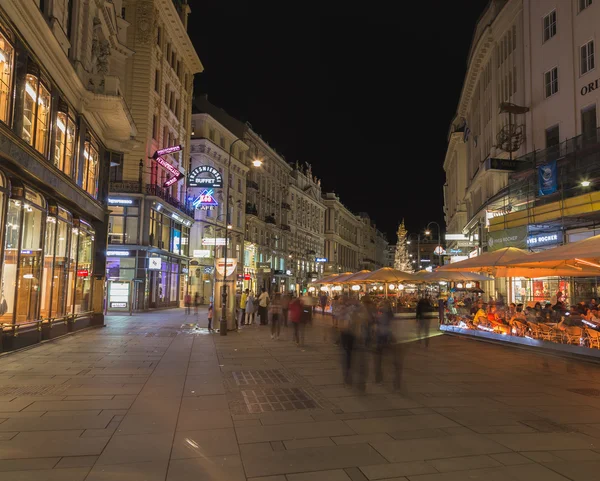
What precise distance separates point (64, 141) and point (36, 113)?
275cm

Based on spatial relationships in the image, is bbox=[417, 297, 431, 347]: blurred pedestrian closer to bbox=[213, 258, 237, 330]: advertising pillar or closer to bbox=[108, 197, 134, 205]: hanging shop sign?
bbox=[213, 258, 237, 330]: advertising pillar

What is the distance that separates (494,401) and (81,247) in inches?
668

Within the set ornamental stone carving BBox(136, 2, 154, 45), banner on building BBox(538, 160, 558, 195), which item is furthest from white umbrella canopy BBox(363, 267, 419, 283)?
ornamental stone carving BBox(136, 2, 154, 45)

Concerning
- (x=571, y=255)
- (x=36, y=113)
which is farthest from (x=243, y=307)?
(x=571, y=255)

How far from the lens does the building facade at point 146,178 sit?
1428 inches

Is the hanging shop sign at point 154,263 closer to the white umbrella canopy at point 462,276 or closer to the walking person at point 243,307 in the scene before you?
the walking person at point 243,307

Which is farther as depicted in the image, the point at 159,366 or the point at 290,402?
the point at 159,366

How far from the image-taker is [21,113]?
13383 millimetres

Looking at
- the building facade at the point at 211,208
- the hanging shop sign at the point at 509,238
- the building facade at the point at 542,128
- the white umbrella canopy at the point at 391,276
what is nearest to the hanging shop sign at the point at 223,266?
the white umbrella canopy at the point at 391,276

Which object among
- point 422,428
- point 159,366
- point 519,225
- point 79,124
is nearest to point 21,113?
point 79,124

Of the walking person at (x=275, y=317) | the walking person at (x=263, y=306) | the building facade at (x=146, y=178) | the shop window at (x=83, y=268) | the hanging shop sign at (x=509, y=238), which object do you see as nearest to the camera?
the walking person at (x=275, y=317)

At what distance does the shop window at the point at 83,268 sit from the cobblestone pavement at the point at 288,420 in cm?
743

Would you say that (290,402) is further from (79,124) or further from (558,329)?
(79,124)

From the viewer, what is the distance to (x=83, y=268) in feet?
68.7
